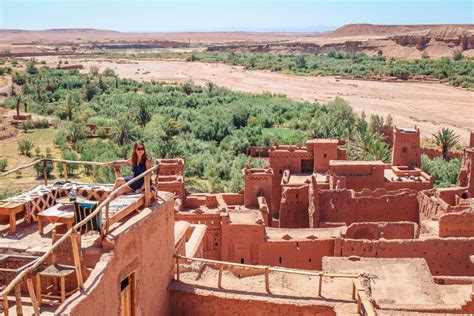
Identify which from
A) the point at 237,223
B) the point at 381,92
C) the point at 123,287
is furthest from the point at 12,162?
the point at 381,92

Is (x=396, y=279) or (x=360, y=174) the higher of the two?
(x=360, y=174)

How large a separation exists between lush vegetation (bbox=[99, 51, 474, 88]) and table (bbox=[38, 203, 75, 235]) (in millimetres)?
71650

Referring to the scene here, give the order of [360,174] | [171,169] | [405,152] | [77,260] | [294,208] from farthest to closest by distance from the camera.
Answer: [405,152]
[171,169]
[360,174]
[294,208]
[77,260]

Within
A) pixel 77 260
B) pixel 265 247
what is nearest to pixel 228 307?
pixel 77 260

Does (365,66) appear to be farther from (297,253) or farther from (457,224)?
(297,253)

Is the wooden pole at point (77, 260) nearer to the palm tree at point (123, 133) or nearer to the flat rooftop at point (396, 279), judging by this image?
the flat rooftop at point (396, 279)

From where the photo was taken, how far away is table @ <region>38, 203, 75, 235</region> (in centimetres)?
711

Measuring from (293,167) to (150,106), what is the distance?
35.3 metres

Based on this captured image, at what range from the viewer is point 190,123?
4806 cm

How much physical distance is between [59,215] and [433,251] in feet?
40.9

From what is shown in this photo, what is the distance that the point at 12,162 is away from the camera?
3625 cm

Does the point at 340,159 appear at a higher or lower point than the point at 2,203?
lower

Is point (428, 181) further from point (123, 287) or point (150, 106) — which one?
point (150, 106)

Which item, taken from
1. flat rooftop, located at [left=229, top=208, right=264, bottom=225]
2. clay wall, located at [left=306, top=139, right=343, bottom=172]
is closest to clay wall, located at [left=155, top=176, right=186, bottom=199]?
flat rooftop, located at [left=229, top=208, right=264, bottom=225]
